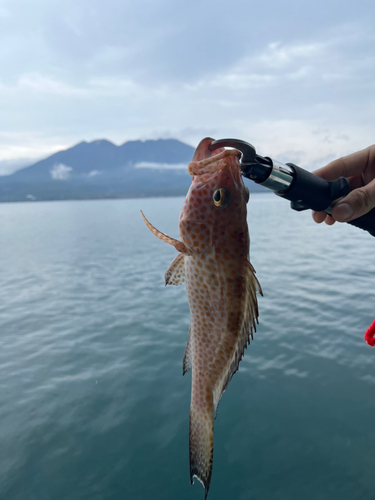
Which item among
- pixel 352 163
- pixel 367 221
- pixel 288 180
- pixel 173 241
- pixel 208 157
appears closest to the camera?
pixel 173 241

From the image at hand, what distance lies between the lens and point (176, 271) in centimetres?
282

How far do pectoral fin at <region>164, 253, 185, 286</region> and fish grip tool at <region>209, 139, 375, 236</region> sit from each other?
854mm

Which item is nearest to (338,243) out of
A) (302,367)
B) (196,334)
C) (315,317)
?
(315,317)

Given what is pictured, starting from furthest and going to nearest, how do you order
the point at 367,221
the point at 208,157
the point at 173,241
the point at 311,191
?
the point at 367,221 < the point at 311,191 < the point at 208,157 < the point at 173,241

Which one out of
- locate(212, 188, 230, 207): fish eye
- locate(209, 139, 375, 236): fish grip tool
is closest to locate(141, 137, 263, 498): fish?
locate(212, 188, 230, 207): fish eye

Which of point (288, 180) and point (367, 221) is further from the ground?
point (288, 180)

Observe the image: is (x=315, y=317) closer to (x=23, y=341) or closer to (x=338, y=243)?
(x=23, y=341)

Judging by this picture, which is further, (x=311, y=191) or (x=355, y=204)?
(x=355, y=204)

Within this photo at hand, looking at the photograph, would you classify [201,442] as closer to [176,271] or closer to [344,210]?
[176,271]

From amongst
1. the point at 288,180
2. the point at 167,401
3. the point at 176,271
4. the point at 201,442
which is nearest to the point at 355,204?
the point at 288,180

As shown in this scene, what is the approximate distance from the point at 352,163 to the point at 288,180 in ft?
8.67

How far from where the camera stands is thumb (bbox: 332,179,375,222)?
317 cm

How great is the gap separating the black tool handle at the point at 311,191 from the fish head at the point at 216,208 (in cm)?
52

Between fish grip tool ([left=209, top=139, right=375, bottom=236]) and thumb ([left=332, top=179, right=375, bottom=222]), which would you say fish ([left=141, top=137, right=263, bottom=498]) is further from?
thumb ([left=332, top=179, right=375, bottom=222])
